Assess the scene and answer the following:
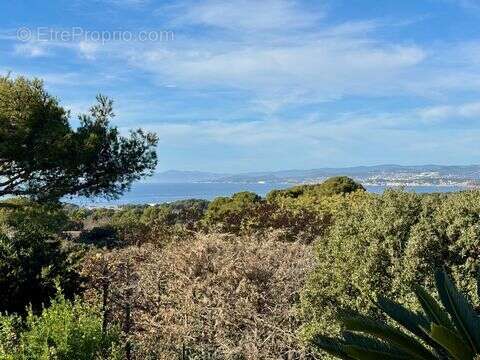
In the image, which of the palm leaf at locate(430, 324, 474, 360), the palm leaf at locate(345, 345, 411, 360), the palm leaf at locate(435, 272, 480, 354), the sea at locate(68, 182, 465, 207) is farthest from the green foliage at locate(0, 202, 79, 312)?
the palm leaf at locate(430, 324, 474, 360)

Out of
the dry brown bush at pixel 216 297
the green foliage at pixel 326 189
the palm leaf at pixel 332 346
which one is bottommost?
the dry brown bush at pixel 216 297

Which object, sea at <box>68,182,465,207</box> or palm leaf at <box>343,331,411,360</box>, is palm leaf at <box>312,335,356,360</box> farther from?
sea at <box>68,182,465,207</box>

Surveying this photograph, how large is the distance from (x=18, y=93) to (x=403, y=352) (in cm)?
1177

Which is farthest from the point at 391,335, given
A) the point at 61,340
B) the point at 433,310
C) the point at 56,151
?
the point at 56,151

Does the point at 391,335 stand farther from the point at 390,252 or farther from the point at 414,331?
the point at 390,252

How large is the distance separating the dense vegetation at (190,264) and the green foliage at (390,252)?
0.02m

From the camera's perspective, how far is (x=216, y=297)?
933 centimetres

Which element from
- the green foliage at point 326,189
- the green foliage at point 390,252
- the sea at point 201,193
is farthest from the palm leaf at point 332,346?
the green foliage at point 326,189

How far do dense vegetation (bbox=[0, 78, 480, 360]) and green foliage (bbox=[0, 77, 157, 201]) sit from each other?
0.03 meters

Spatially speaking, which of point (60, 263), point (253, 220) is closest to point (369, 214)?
point (60, 263)

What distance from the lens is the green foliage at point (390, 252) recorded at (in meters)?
6.87

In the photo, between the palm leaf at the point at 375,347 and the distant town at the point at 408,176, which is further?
the distant town at the point at 408,176

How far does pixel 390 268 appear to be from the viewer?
7.21 m

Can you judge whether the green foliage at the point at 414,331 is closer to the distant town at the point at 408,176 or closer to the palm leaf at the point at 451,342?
the palm leaf at the point at 451,342
